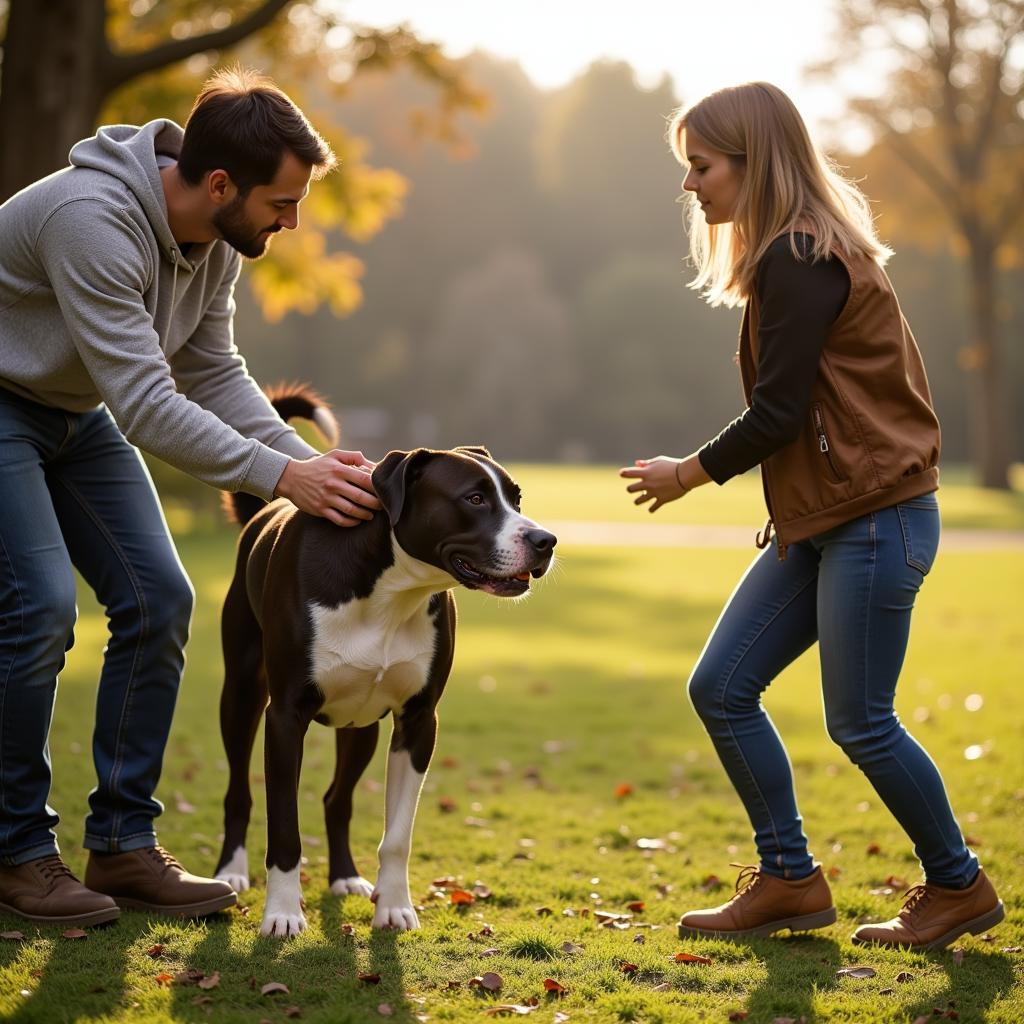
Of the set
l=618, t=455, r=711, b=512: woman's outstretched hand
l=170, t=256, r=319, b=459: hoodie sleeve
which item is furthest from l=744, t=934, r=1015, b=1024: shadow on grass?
l=170, t=256, r=319, b=459: hoodie sleeve

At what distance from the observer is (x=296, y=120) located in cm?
407

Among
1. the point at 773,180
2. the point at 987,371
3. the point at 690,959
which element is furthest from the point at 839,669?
the point at 987,371

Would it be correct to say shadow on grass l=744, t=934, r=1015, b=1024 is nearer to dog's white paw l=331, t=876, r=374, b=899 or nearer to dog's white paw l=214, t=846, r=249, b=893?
dog's white paw l=331, t=876, r=374, b=899

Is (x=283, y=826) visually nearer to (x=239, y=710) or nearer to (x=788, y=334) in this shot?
(x=239, y=710)

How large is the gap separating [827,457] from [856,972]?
1.55 m

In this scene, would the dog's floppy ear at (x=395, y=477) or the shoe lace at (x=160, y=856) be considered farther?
the shoe lace at (x=160, y=856)

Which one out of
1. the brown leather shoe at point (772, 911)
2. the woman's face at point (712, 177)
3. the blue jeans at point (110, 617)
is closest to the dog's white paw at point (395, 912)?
the blue jeans at point (110, 617)

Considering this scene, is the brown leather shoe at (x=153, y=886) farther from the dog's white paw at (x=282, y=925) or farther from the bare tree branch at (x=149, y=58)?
the bare tree branch at (x=149, y=58)

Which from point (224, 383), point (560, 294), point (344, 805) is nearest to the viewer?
point (224, 383)

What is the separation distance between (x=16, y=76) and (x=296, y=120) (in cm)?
753

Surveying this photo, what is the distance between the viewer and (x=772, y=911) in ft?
14.5

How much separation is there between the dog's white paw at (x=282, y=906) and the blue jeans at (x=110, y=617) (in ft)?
1.79

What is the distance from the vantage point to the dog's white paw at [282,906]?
4.19 metres

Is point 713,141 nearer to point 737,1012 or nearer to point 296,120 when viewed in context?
point 296,120
